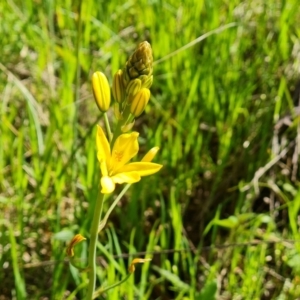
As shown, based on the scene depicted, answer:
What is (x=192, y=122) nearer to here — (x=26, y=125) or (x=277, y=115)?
(x=277, y=115)

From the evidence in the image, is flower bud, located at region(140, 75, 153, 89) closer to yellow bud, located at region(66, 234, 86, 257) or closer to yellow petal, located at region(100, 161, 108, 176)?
yellow petal, located at region(100, 161, 108, 176)

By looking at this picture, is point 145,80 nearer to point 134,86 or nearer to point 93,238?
point 134,86

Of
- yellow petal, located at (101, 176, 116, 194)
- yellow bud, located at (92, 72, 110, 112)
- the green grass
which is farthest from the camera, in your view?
the green grass

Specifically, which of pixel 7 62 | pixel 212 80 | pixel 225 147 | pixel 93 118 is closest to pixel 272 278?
pixel 225 147

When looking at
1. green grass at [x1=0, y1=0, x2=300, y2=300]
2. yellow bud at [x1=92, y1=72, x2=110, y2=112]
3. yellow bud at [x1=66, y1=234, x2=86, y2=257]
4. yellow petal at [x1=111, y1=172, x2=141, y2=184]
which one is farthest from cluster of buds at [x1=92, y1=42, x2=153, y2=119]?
green grass at [x1=0, y1=0, x2=300, y2=300]

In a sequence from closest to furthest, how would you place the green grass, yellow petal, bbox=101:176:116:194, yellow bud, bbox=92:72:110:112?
yellow petal, bbox=101:176:116:194 < yellow bud, bbox=92:72:110:112 < the green grass

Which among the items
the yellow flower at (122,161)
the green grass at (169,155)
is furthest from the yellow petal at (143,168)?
the green grass at (169,155)
